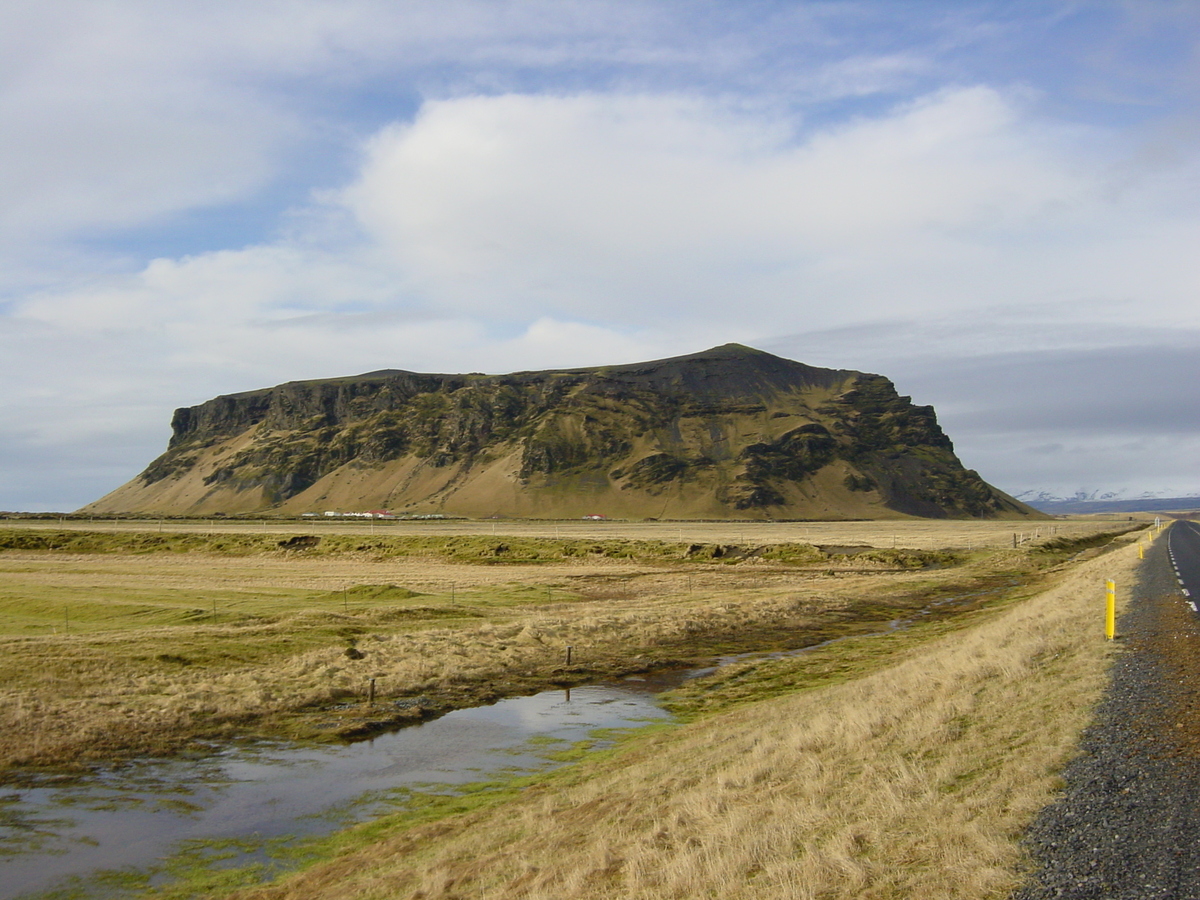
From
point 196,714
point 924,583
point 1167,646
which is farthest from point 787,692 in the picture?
point 924,583

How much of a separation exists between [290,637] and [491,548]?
62050 millimetres

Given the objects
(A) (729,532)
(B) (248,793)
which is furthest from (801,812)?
(A) (729,532)

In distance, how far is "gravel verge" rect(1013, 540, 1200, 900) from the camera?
7.82m

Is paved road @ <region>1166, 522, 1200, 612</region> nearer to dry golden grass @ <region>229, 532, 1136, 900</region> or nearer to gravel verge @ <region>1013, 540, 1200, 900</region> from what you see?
gravel verge @ <region>1013, 540, 1200, 900</region>

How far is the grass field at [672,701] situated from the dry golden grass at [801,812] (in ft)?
0.19

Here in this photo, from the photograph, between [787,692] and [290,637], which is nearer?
[787,692]

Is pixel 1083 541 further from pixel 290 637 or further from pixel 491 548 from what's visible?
pixel 290 637

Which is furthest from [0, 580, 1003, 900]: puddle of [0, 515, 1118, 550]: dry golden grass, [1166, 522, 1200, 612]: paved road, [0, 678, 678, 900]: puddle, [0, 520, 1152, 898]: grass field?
[0, 515, 1118, 550]: dry golden grass

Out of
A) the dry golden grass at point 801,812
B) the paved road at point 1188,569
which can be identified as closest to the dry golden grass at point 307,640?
the dry golden grass at point 801,812

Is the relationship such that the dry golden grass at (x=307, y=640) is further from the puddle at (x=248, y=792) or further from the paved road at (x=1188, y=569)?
the paved road at (x=1188, y=569)

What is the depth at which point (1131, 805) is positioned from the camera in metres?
9.57

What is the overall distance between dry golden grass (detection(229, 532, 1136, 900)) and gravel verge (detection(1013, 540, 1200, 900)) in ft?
1.11

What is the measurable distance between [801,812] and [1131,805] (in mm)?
4036

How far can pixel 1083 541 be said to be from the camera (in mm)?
110938
